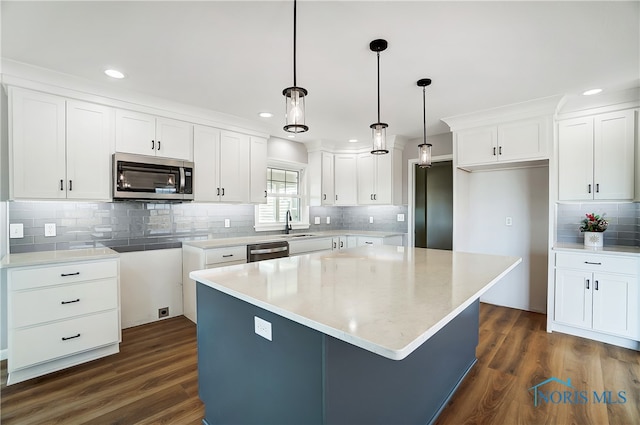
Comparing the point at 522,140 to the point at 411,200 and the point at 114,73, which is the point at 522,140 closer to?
the point at 411,200

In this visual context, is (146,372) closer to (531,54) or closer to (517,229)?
(531,54)

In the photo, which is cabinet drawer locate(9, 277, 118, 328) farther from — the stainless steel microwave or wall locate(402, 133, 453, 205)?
wall locate(402, 133, 453, 205)

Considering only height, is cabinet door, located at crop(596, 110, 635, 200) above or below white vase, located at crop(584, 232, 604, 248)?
above

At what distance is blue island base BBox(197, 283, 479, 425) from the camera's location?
3.57 feet

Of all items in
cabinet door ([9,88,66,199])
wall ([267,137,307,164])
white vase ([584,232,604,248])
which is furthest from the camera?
wall ([267,137,307,164])

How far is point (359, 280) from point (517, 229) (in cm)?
321

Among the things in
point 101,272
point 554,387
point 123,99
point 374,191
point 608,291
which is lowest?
point 554,387

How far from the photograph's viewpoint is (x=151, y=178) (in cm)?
302

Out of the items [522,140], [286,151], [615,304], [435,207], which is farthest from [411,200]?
[615,304]

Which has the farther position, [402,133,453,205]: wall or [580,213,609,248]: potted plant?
[402,133,453,205]: wall

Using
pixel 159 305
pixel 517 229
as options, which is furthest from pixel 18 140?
pixel 517 229

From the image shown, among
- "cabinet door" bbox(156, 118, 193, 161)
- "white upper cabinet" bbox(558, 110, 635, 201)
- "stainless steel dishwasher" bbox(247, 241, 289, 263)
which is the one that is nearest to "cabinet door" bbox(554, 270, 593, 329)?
"white upper cabinet" bbox(558, 110, 635, 201)

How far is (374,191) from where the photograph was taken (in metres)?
4.82

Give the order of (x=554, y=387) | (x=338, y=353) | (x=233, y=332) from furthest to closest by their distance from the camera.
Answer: (x=554, y=387), (x=233, y=332), (x=338, y=353)
